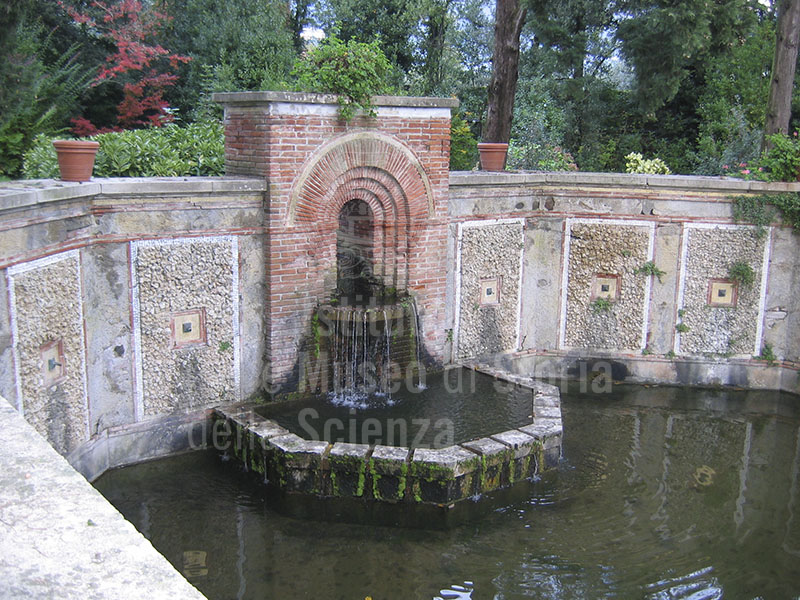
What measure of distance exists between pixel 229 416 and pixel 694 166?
13.5 m

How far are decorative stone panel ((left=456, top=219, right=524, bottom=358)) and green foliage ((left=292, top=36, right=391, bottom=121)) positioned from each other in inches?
90.1

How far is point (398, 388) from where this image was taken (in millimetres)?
9195

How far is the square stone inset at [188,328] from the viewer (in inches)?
313

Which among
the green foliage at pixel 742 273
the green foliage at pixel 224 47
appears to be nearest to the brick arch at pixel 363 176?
the green foliage at pixel 742 273

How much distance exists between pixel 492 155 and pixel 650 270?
2.62 meters

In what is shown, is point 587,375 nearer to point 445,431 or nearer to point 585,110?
point 445,431

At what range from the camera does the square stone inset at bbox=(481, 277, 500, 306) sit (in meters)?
10.4

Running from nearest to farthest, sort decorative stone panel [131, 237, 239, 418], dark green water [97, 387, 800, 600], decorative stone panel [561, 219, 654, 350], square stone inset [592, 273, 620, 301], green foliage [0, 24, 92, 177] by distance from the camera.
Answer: dark green water [97, 387, 800, 600]
decorative stone panel [131, 237, 239, 418]
decorative stone panel [561, 219, 654, 350]
square stone inset [592, 273, 620, 301]
green foliage [0, 24, 92, 177]

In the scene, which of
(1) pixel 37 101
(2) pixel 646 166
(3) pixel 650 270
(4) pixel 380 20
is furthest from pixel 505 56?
(1) pixel 37 101

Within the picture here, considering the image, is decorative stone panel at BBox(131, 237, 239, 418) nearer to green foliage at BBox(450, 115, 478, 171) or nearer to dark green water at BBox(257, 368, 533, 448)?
dark green water at BBox(257, 368, 533, 448)

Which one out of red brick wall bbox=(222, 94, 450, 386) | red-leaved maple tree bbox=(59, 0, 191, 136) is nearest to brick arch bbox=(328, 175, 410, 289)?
red brick wall bbox=(222, 94, 450, 386)

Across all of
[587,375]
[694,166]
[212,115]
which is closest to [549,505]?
[587,375]

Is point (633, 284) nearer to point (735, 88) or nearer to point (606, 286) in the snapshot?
point (606, 286)

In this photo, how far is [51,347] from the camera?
6777mm
